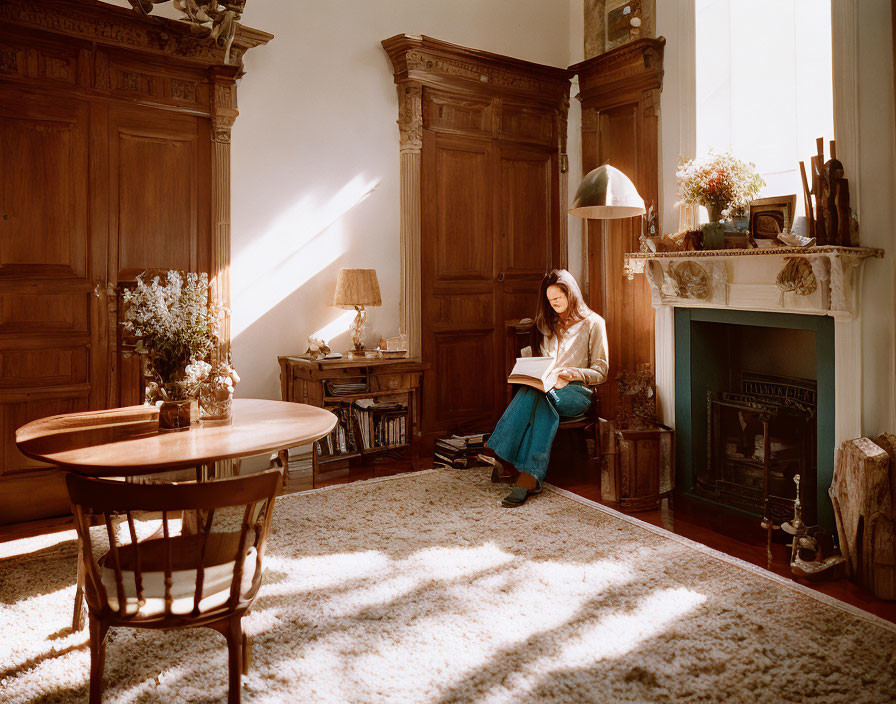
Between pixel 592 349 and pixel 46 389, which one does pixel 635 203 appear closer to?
pixel 592 349

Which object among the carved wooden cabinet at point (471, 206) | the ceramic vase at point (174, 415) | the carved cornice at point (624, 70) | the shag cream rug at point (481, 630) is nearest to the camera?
the shag cream rug at point (481, 630)

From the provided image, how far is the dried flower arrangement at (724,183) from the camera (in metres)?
4.11

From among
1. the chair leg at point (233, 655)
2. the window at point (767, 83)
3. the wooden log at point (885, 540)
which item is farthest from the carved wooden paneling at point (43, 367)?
the wooden log at point (885, 540)

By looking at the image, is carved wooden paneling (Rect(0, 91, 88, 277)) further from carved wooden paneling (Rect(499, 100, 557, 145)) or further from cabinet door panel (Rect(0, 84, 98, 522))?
carved wooden paneling (Rect(499, 100, 557, 145))

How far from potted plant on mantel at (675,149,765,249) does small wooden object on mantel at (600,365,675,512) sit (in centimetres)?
116

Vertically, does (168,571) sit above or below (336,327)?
below

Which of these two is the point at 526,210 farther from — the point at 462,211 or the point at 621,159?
the point at 621,159

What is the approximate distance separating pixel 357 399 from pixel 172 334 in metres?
2.19

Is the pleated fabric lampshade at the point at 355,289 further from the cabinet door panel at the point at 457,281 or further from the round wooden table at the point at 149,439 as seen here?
the round wooden table at the point at 149,439

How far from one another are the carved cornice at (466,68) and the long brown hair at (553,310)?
1.89 metres

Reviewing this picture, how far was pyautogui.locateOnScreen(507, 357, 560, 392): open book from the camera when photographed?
4328mm

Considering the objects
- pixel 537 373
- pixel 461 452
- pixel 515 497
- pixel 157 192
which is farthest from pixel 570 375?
pixel 157 192

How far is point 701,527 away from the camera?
3.92 m

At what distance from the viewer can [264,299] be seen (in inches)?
192
